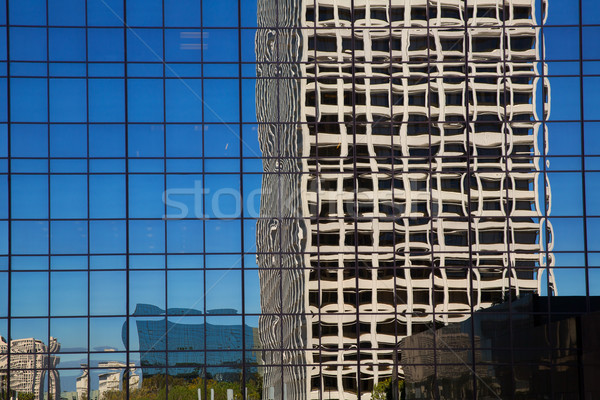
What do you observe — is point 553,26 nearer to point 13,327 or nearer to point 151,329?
point 151,329

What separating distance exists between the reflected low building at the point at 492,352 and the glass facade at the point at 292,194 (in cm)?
10

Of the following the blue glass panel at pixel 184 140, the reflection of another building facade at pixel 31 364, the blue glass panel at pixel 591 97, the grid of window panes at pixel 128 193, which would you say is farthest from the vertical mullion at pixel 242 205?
the blue glass panel at pixel 591 97

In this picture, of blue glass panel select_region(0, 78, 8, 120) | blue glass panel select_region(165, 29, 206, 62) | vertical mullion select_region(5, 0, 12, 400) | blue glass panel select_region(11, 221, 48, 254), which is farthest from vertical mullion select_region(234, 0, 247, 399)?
blue glass panel select_region(0, 78, 8, 120)

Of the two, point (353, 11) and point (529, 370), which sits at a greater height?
point (353, 11)

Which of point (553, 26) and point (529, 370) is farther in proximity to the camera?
point (553, 26)

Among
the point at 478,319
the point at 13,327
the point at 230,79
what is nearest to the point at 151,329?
the point at 13,327

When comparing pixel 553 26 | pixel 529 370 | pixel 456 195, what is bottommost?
pixel 529 370

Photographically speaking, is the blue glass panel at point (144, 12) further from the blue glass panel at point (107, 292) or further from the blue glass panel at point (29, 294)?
the blue glass panel at point (29, 294)

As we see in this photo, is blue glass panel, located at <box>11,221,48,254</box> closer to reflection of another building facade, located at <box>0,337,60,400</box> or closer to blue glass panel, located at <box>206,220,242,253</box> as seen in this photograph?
reflection of another building facade, located at <box>0,337,60,400</box>

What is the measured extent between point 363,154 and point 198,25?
30.1 ft

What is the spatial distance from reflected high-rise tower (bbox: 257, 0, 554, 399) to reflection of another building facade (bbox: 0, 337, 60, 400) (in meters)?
9.03

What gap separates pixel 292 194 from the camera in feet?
112

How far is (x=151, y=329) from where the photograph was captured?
109ft

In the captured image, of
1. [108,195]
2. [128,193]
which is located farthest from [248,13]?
[108,195]
